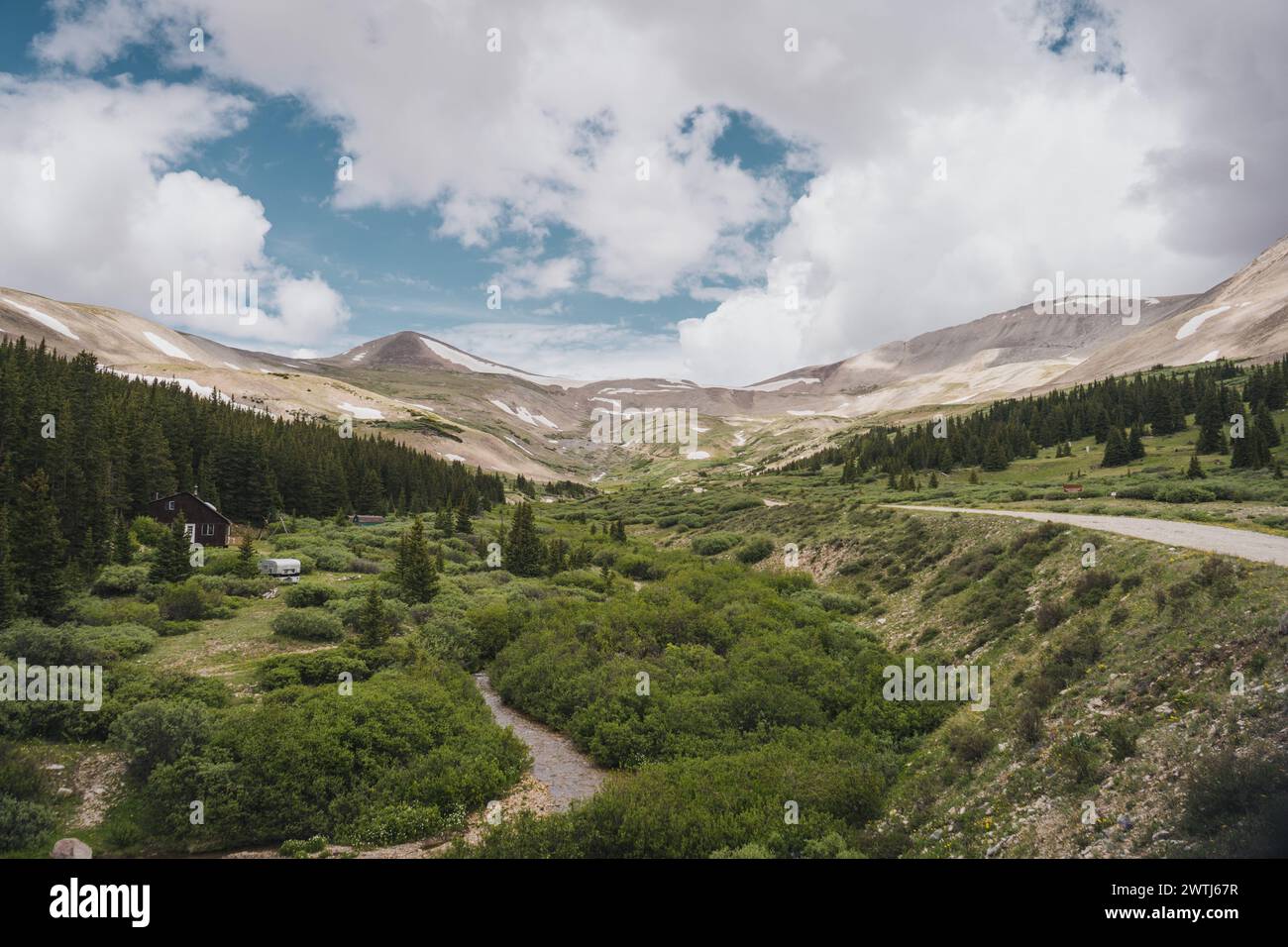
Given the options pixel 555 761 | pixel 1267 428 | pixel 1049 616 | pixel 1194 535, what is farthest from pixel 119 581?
pixel 1267 428

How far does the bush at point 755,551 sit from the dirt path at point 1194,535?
20045mm

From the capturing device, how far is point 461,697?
77.8ft

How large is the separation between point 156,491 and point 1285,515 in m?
79.5

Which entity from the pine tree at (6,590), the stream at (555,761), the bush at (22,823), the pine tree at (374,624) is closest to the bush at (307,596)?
the pine tree at (374,624)

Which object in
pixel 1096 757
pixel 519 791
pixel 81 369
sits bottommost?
pixel 519 791

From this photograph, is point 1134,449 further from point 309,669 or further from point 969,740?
point 309,669

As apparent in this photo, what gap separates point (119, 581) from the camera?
34031mm

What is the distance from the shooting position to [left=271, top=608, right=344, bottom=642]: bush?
28.4m

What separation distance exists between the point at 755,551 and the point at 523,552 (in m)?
18.4

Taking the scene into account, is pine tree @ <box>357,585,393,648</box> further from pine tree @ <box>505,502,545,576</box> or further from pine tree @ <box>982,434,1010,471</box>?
pine tree @ <box>982,434,1010,471</box>

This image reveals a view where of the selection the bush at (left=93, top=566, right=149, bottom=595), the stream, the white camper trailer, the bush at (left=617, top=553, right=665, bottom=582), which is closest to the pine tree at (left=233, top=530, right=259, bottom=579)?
the white camper trailer
